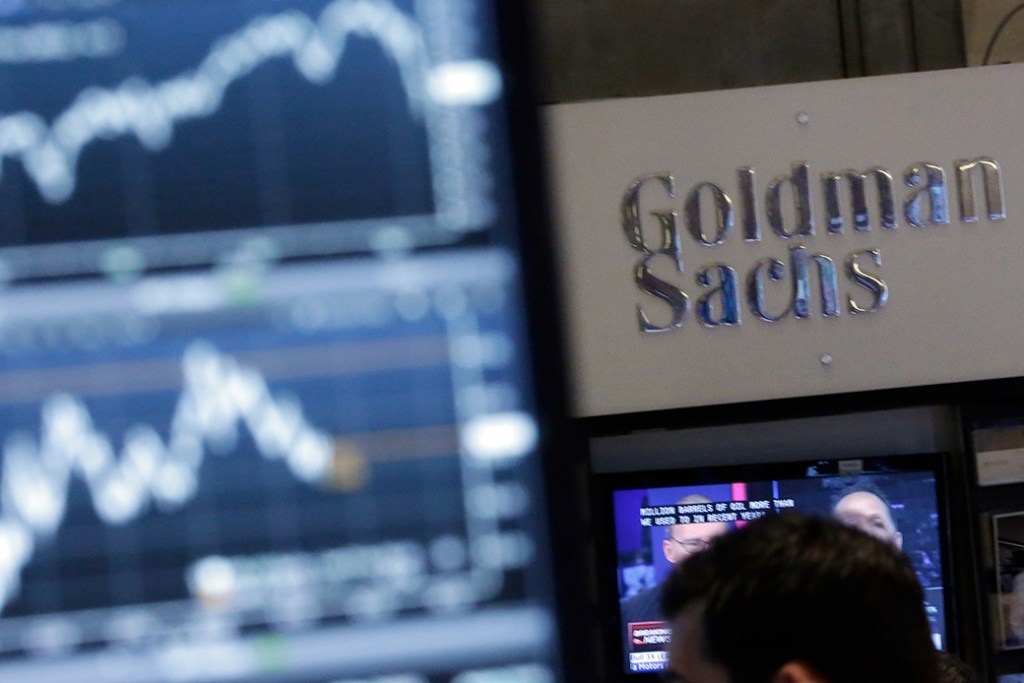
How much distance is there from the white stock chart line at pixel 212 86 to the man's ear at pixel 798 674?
0.87 meters

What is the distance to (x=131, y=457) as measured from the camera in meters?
0.74

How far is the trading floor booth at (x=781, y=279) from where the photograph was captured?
4164 millimetres

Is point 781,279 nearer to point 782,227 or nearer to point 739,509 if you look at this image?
point 782,227

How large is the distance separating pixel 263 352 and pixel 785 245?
3.56 metres

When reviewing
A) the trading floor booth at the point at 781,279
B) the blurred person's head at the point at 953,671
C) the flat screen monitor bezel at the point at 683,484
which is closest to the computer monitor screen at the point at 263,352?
the blurred person's head at the point at 953,671

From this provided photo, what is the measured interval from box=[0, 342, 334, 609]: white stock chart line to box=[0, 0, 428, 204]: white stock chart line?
0.45 ft

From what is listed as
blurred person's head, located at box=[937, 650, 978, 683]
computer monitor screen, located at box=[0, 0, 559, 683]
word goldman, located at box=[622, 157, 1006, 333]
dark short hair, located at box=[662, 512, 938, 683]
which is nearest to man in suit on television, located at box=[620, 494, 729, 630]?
word goldman, located at box=[622, 157, 1006, 333]

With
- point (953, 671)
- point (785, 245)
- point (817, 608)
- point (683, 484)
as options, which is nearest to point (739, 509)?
point (683, 484)

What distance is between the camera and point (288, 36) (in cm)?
78

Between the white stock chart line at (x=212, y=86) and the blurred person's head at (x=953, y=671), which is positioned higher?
the white stock chart line at (x=212, y=86)

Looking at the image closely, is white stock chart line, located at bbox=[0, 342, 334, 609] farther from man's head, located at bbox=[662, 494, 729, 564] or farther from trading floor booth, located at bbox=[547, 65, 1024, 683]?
man's head, located at bbox=[662, 494, 729, 564]

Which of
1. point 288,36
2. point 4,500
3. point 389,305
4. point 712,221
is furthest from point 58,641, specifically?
point 712,221

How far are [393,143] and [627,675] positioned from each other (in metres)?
3.72

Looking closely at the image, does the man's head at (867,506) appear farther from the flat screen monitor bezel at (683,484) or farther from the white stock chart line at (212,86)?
the white stock chart line at (212,86)
